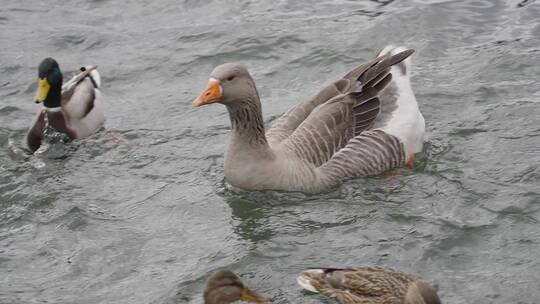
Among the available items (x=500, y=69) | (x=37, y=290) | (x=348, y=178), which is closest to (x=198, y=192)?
(x=348, y=178)

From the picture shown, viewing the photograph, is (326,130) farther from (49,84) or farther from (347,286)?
(49,84)

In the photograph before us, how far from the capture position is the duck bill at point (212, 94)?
9.34 meters

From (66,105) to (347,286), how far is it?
222 inches

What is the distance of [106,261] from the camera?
901cm

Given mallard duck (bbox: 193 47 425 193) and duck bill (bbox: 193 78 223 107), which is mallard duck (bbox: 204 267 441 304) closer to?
mallard duck (bbox: 193 47 425 193)

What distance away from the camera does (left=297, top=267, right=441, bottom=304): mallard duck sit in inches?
299

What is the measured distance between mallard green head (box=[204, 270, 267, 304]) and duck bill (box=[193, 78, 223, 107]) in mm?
2203

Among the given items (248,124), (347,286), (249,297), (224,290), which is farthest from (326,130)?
(224,290)

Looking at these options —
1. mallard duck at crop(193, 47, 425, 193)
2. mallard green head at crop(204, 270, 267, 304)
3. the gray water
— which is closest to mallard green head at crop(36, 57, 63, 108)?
the gray water

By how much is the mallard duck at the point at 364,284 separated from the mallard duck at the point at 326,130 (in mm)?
2010

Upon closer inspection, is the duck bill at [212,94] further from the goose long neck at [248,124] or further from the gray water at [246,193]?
the gray water at [246,193]

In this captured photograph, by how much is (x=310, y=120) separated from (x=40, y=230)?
2.91 m

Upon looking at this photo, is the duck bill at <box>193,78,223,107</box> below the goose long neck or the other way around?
the other way around

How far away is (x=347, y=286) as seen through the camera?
7.76 metres
